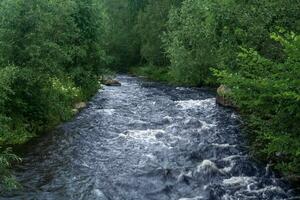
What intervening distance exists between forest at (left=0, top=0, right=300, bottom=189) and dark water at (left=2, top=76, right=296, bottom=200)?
0.84 metres

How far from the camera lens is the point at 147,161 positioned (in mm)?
16609

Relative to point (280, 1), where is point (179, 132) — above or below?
below

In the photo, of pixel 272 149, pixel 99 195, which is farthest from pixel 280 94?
pixel 99 195

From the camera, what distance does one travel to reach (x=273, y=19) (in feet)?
64.2

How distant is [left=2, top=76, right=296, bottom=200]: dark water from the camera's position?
13.7 metres

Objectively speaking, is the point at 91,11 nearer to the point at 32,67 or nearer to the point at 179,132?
the point at 32,67

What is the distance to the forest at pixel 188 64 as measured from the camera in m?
12.7

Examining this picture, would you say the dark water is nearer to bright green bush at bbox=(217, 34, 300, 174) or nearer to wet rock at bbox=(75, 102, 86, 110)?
wet rock at bbox=(75, 102, 86, 110)

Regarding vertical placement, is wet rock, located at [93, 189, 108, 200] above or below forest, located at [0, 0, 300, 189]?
below

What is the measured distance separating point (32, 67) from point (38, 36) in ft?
4.86

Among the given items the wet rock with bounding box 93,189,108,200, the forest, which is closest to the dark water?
the wet rock with bounding box 93,189,108,200

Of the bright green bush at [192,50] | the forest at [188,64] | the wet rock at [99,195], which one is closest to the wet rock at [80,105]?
the forest at [188,64]

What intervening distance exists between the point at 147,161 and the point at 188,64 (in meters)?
23.3

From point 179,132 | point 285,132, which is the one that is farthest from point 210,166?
point 179,132
